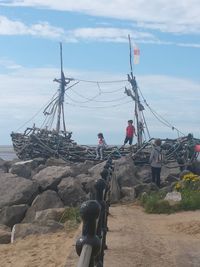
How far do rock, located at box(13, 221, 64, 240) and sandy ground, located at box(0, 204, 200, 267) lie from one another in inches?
11.7

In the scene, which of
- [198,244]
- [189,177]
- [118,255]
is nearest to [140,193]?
[189,177]

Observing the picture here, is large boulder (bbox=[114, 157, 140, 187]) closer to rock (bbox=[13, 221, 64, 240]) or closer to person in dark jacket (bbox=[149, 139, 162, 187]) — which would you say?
person in dark jacket (bbox=[149, 139, 162, 187])

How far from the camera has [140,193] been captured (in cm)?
1537

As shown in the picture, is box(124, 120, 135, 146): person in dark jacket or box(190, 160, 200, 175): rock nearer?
box(190, 160, 200, 175): rock

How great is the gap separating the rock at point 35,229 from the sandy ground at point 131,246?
0.97 ft

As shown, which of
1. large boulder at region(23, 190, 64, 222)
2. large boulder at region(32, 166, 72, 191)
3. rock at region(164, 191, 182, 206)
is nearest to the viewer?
rock at region(164, 191, 182, 206)

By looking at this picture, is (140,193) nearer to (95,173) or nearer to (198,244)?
(95,173)

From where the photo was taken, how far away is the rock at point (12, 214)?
13828 millimetres

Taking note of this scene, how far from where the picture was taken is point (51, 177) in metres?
16.4

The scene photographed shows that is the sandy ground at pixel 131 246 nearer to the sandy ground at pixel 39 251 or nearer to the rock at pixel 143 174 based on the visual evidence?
the sandy ground at pixel 39 251

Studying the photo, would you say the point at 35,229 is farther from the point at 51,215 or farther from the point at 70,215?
the point at 51,215

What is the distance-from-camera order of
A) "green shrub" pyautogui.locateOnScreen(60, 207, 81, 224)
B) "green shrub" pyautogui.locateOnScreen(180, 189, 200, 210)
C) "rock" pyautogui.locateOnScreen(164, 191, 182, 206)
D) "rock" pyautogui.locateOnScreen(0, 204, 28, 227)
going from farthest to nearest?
"rock" pyautogui.locateOnScreen(0, 204, 28, 227) < "rock" pyautogui.locateOnScreen(164, 191, 182, 206) < "green shrub" pyautogui.locateOnScreen(180, 189, 200, 210) < "green shrub" pyautogui.locateOnScreen(60, 207, 81, 224)

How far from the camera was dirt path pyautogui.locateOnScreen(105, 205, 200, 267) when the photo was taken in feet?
24.6

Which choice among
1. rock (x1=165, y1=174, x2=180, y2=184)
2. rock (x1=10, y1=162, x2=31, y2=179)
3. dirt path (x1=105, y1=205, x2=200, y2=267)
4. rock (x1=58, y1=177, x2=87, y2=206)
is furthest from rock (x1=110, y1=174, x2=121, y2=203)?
rock (x1=10, y1=162, x2=31, y2=179)
